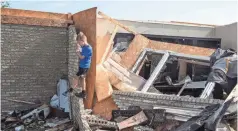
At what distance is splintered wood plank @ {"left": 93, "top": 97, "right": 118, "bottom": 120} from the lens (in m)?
6.32

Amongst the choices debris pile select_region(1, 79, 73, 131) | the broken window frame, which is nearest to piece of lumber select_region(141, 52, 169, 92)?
the broken window frame

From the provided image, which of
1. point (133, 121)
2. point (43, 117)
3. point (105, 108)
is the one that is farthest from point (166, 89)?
point (43, 117)

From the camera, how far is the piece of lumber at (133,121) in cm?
568

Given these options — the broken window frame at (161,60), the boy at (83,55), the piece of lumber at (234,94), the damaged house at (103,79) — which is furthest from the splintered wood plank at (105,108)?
the piece of lumber at (234,94)

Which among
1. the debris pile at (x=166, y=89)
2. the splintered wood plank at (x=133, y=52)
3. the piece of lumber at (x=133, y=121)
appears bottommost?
the piece of lumber at (x=133, y=121)

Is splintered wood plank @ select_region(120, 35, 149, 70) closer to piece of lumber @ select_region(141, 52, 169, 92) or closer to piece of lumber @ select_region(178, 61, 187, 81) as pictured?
piece of lumber @ select_region(141, 52, 169, 92)

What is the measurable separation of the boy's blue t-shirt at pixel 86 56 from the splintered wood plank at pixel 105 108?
36.7 inches

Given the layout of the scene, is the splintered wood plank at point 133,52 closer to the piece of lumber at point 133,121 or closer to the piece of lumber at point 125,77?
the piece of lumber at point 125,77

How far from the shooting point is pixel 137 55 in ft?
27.0

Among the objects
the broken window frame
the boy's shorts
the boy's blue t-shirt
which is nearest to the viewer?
the boy's blue t-shirt

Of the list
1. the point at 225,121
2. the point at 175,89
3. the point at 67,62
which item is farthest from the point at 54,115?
the point at 225,121

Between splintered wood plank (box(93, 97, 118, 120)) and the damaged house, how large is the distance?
0.9 inches

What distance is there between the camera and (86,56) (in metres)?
6.02

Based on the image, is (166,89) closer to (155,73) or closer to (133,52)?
(155,73)
